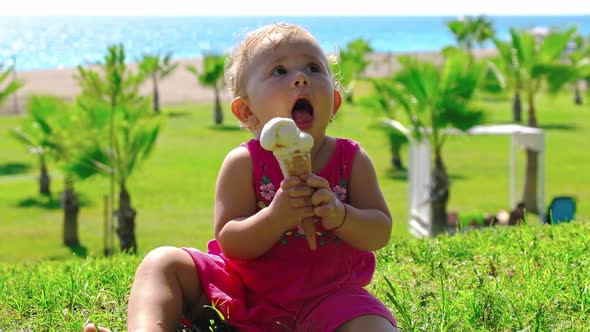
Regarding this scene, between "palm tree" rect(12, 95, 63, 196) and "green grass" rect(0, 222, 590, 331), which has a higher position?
"green grass" rect(0, 222, 590, 331)

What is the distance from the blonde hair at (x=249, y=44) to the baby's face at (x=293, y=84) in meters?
0.02

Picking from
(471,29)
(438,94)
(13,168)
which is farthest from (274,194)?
(471,29)

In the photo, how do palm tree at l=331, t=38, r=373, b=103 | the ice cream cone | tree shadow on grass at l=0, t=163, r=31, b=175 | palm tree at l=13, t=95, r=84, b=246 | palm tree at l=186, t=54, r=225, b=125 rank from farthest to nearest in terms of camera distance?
palm tree at l=331, t=38, r=373, b=103 < palm tree at l=186, t=54, r=225, b=125 < tree shadow on grass at l=0, t=163, r=31, b=175 < palm tree at l=13, t=95, r=84, b=246 < the ice cream cone

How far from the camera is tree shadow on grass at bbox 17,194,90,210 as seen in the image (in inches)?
816

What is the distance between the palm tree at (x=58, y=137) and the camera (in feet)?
47.8

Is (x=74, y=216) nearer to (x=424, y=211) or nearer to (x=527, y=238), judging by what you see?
(x=424, y=211)

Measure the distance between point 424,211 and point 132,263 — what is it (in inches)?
500

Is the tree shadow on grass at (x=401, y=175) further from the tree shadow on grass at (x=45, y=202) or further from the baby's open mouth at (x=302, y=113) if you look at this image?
the baby's open mouth at (x=302, y=113)

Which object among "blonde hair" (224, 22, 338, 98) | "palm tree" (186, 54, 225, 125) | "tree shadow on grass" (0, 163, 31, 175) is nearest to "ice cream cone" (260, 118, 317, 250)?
"blonde hair" (224, 22, 338, 98)

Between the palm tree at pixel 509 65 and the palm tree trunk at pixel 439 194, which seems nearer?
the palm tree trunk at pixel 439 194

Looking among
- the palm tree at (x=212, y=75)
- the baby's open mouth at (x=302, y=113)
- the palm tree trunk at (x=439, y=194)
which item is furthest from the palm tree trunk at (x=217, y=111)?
the baby's open mouth at (x=302, y=113)

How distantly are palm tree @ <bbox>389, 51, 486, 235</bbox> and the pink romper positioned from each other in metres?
11.4

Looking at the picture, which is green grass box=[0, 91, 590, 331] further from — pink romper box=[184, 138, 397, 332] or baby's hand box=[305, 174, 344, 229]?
baby's hand box=[305, 174, 344, 229]

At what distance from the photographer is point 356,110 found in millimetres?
37781
